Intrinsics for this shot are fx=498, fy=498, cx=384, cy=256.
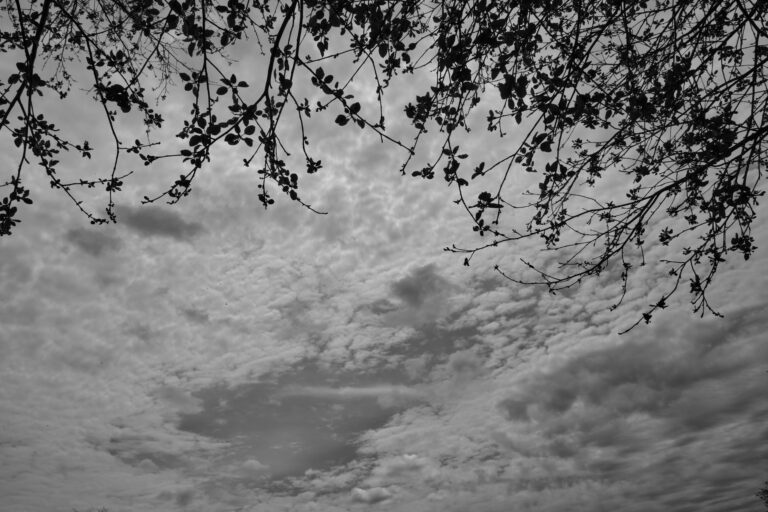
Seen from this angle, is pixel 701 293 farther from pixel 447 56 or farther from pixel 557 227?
pixel 447 56

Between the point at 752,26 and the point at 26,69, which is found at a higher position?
the point at 752,26

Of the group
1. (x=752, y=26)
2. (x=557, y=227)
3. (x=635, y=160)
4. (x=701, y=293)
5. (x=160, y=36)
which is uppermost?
(x=160, y=36)

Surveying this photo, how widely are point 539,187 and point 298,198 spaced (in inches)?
133

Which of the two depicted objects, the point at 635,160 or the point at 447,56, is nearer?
the point at 447,56

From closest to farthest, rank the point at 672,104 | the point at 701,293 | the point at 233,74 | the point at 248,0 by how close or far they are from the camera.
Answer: the point at 233,74 → the point at 248,0 → the point at 701,293 → the point at 672,104

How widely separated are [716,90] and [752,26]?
85 cm

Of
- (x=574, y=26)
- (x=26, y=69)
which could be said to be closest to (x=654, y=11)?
(x=574, y=26)

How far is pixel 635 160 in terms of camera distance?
7.81 m

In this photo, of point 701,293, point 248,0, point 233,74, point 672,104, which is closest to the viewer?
point 233,74

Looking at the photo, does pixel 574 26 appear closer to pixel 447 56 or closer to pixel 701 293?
pixel 447 56

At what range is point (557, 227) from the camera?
7.38m

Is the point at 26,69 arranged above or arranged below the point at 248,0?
below

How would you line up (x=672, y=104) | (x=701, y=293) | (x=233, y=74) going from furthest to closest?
(x=672, y=104) → (x=701, y=293) → (x=233, y=74)

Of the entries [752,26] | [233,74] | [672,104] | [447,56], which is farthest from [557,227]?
[233,74]
